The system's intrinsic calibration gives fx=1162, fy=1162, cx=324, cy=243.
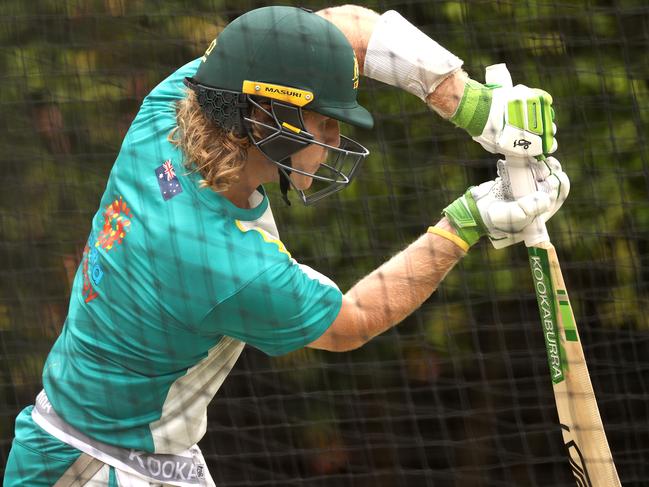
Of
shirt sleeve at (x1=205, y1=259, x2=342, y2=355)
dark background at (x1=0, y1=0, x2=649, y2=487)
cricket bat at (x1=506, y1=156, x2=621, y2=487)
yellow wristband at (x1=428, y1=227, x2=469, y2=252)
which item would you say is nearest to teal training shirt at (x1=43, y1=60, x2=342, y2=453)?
shirt sleeve at (x1=205, y1=259, x2=342, y2=355)

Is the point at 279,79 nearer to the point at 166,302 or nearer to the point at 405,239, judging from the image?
the point at 166,302

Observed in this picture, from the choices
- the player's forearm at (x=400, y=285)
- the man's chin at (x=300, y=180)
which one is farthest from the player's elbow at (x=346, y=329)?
the man's chin at (x=300, y=180)

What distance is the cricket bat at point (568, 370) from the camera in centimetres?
249

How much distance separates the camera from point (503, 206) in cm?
232

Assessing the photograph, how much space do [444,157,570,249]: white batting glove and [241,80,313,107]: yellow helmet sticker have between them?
1.35 feet

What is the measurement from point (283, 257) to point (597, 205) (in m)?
1.65

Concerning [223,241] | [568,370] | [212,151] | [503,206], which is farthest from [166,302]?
[568,370]

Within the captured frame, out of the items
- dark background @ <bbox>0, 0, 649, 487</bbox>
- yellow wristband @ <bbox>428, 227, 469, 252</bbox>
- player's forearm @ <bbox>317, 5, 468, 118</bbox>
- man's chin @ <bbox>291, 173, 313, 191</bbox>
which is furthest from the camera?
dark background @ <bbox>0, 0, 649, 487</bbox>

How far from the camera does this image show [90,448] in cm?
229

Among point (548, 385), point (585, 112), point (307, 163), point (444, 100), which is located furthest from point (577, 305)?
point (307, 163)

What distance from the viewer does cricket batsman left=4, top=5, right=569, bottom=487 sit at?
84.5 inches

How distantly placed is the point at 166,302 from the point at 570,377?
3.11ft

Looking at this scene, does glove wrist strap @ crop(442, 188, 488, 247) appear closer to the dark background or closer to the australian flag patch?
the australian flag patch

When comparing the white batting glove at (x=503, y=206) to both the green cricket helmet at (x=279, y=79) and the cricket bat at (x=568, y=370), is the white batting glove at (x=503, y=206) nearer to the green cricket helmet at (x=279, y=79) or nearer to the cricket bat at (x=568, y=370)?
the cricket bat at (x=568, y=370)
